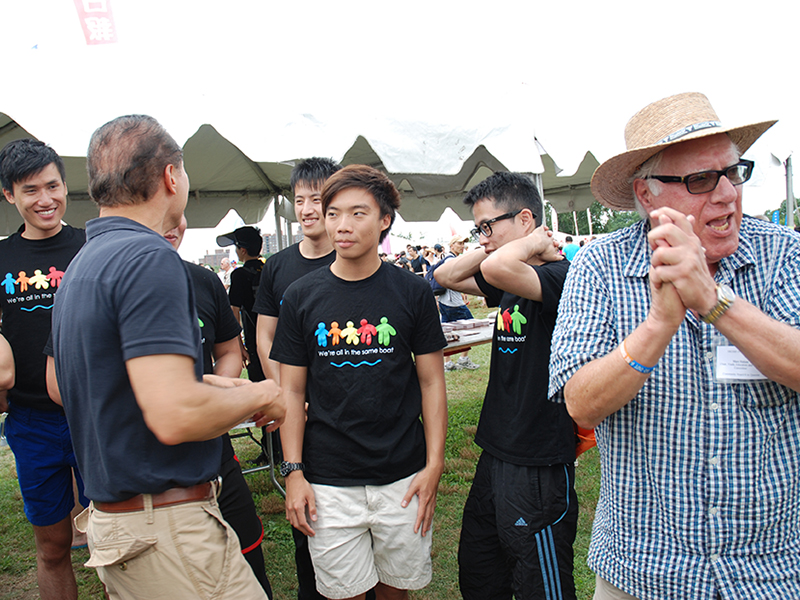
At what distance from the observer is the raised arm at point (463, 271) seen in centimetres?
270

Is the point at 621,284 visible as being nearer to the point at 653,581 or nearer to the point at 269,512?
the point at 653,581

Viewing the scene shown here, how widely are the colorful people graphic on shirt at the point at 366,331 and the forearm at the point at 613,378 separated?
2.97 feet

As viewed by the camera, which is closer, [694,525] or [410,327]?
[694,525]

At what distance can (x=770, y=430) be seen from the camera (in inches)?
49.4

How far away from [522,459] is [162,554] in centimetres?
135

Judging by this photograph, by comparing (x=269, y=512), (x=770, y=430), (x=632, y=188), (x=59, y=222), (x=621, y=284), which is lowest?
(x=269, y=512)

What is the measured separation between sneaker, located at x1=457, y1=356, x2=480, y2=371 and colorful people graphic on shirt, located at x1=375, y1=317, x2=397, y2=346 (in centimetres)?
673

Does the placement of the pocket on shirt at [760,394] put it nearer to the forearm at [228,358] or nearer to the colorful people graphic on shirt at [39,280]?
the forearm at [228,358]

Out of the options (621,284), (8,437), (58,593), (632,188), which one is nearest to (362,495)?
(621,284)

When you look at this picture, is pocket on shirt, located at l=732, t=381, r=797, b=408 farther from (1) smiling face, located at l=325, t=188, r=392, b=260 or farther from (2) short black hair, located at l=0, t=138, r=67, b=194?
(2) short black hair, located at l=0, t=138, r=67, b=194

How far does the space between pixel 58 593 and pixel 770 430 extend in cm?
305

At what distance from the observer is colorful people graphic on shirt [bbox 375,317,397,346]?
82.0 inches

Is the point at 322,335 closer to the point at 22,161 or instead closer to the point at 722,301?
the point at 722,301

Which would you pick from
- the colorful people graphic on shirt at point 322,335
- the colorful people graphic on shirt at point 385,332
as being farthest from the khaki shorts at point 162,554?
the colorful people graphic on shirt at point 385,332
